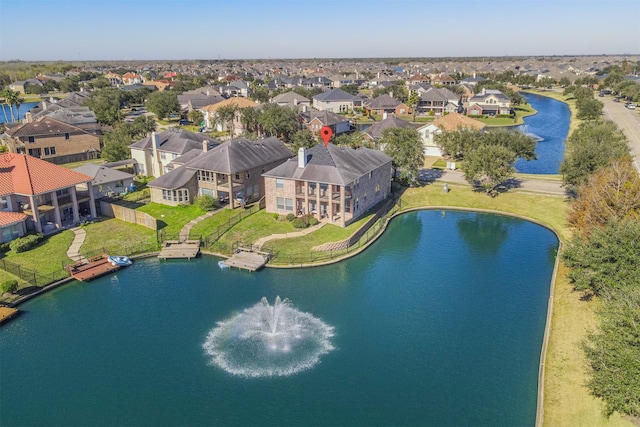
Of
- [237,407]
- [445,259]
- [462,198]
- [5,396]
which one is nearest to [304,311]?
[237,407]

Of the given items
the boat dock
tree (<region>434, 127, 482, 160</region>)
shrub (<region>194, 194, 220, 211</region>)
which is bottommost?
the boat dock

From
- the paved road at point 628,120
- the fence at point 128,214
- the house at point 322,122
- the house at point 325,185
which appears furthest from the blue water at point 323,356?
the house at point 322,122

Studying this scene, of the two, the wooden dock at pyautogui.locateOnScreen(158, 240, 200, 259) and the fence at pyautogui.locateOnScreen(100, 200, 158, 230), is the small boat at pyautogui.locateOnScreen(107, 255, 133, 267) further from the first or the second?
the fence at pyautogui.locateOnScreen(100, 200, 158, 230)

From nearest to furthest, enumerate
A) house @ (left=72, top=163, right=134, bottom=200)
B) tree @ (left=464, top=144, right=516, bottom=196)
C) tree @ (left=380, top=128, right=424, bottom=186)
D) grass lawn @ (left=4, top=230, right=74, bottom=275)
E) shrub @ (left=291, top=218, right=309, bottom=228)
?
grass lawn @ (left=4, top=230, right=74, bottom=275)
shrub @ (left=291, top=218, right=309, bottom=228)
house @ (left=72, top=163, right=134, bottom=200)
tree @ (left=464, top=144, right=516, bottom=196)
tree @ (left=380, top=128, right=424, bottom=186)

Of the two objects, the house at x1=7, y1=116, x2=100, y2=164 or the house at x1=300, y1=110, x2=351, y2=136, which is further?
the house at x1=300, y1=110, x2=351, y2=136

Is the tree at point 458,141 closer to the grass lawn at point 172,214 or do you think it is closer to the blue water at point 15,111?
the grass lawn at point 172,214

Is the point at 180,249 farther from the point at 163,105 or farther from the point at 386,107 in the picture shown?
the point at 386,107

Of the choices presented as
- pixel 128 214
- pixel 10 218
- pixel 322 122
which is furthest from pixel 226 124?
pixel 10 218

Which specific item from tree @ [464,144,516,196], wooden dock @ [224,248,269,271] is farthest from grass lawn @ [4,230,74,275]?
tree @ [464,144,516,196]
